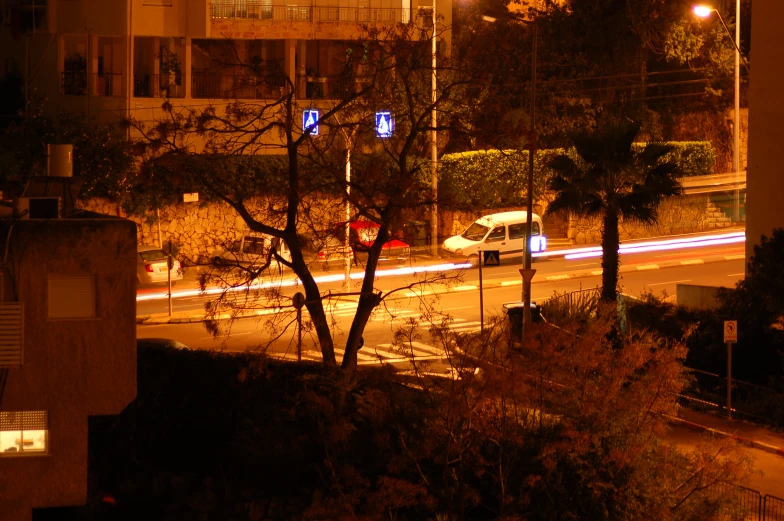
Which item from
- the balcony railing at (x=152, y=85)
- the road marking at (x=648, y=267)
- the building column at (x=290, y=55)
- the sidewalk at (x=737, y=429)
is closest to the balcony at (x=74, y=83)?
the balcony railing at (x=152, y=85)

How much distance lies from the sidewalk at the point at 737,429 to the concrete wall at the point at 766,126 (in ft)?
22.4

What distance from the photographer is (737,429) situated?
66.2ft

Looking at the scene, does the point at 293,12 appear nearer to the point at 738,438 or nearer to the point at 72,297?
the point at 738,438

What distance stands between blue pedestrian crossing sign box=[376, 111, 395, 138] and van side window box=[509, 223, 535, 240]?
21109 millimetres

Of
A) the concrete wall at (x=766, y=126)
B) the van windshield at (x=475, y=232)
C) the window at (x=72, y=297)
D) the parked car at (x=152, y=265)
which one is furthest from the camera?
the van windshield at (x=475, y=232)

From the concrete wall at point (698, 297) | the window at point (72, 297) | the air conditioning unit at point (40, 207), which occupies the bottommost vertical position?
the concrete wall at point (698, 297)

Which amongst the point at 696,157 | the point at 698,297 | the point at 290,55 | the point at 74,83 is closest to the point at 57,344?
the point at 698,297

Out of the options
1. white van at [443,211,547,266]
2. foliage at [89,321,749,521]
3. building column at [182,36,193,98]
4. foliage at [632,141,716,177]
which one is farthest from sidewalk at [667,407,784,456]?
foliage at [632,141,716,177]

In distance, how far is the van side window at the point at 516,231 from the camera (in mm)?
40188

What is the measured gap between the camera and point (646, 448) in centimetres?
1422

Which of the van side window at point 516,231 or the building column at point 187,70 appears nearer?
the building column at point 187,70

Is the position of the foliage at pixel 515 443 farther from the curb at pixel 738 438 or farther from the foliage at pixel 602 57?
the foliage at pixel 602 57

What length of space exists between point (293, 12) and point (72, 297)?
26.7 meters

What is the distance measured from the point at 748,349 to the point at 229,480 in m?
12.5
